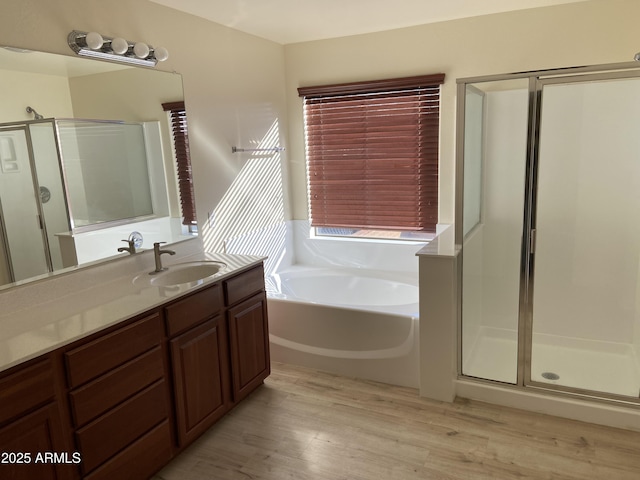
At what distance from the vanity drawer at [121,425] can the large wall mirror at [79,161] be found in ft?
2.47

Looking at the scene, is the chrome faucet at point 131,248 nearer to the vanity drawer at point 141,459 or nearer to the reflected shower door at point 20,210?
the reflected shower door at point 20,210

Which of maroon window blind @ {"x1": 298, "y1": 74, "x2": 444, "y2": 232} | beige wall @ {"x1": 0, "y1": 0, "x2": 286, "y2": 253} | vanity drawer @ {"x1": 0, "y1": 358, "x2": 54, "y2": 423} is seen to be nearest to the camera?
vanity drawer @ {"x1": 0, "y1": 358, "x2": 54, "y2": 423}

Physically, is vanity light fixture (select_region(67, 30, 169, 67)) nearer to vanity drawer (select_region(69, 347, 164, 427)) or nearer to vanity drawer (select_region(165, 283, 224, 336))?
A: vanity drawer (select_region(165, 283, 224, 336))

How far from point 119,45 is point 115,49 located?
30mm

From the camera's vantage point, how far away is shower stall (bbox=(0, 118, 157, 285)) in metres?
2.07

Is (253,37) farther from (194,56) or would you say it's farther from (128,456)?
(128,456)

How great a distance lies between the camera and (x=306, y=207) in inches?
171

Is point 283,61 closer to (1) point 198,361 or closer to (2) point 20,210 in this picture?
(2) point 20,210

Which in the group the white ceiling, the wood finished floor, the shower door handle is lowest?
the wood finished floor

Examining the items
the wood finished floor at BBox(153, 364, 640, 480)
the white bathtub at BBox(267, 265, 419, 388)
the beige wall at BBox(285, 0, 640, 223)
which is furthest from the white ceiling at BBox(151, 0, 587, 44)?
the wood finished floor at BBox(153, 364, 640, 480)

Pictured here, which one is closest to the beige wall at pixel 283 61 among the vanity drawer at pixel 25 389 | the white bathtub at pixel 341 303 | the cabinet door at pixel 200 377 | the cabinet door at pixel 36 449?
the white bathtub at pixel 341 303

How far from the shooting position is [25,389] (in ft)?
5.25

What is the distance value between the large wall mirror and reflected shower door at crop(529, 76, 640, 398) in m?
2.23

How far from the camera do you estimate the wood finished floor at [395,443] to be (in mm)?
2213
